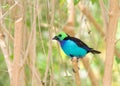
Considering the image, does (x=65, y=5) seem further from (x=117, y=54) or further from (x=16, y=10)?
(x=16, y=10)

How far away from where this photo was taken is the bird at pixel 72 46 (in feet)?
5.63

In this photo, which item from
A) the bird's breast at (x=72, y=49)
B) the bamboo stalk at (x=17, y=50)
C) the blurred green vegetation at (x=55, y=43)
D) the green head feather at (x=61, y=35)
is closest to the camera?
the bamboo stalk at (x=17, y=50)

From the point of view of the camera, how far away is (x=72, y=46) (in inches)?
72.1

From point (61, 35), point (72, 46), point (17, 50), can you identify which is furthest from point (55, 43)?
point (17, 50)

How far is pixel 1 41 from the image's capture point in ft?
4.23

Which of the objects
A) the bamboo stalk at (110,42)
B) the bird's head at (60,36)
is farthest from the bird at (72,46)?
the bamboo stalk at (110,42)

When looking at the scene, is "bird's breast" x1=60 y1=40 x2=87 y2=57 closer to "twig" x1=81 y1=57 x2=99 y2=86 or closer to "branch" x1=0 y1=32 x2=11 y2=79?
"twig" x1=81 y1=57 x2=99 y2=86

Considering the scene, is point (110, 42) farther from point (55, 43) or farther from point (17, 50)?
point (55, 43)

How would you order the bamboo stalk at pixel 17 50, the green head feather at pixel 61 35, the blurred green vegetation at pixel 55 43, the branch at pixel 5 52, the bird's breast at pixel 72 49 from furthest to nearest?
the bird's breast at pixel 72 49, the green head feather at pixel 61 35, the blurred green vegetation at pixel 55 43, the branch at pixel 5 52, the bamboo stalk at pixel 17 50

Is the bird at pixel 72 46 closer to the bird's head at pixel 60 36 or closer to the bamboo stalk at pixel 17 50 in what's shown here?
the bird's head at pixel 60 36

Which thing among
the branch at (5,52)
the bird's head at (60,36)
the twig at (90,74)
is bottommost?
the twig at (90,74)

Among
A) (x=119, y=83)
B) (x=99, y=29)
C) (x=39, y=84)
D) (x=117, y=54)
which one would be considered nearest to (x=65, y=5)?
(x=99, y=29)

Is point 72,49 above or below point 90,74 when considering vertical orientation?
above

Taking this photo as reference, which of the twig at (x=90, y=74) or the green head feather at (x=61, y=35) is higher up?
the green head feather at (x=61, y=35)
